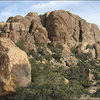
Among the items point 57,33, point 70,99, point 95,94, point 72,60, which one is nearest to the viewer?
point 70,99

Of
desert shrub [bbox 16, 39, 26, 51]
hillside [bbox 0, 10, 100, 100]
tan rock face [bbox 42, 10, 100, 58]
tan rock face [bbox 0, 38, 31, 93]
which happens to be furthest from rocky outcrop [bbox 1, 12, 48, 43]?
tan rock face [bbox 0, 38, 31, 93]

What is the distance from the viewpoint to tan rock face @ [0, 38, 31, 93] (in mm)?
14516

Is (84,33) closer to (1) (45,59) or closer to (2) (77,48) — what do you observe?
(2) (77,48)

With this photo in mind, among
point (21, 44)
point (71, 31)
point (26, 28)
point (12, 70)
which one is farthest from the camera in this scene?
point (71, 31)

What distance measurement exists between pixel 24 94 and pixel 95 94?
1100 cm

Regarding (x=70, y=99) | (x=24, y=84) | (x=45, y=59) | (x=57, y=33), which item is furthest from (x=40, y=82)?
(x=57, y=33)

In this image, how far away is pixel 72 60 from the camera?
4188 centimetres

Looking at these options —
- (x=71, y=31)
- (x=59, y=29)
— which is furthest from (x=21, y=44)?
(x=71, y=31)

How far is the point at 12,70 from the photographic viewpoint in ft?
48.1

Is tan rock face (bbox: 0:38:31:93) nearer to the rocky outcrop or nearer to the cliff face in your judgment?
the rocky outcrop

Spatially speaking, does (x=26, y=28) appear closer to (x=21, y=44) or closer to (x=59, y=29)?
(x=59, y=29)

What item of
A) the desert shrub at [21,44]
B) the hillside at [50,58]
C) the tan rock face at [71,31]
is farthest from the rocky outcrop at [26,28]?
the tan rock face at [71,31]

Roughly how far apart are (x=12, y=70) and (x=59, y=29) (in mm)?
30904

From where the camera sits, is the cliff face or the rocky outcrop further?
the cliff face
